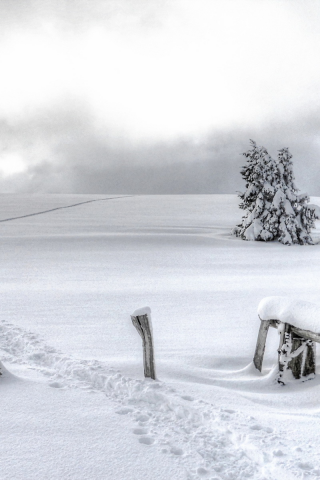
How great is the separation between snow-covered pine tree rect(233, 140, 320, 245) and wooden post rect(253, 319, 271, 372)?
16.4m

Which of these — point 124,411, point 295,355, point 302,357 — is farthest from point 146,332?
point 302,357

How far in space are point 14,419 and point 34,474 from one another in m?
0.83

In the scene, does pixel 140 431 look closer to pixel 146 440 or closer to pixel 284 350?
pixel 146 440

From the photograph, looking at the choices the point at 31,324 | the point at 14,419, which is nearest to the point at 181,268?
the point at 31,324

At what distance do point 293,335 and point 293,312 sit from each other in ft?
1.03

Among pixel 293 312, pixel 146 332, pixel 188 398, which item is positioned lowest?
pixel 188 398

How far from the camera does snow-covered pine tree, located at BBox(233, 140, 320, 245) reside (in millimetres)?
21484

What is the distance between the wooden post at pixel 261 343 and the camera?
5.60m

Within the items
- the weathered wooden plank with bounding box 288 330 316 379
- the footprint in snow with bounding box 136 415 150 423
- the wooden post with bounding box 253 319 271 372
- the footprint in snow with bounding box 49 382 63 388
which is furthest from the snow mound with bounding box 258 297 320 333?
the footprint in snow with bounding box 49 382 63 388

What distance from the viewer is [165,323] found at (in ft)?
26.9

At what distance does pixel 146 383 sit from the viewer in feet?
16.0

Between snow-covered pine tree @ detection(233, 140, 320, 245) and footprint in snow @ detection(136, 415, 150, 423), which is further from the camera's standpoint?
snow-covered pine tree @ detection(233, 140, 320, 245)

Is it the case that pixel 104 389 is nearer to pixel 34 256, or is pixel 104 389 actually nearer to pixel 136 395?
pixel 136 395

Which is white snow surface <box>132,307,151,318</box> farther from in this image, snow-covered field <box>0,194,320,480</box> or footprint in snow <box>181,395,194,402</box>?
footprint in snow <box>181,395,194,402</box>
